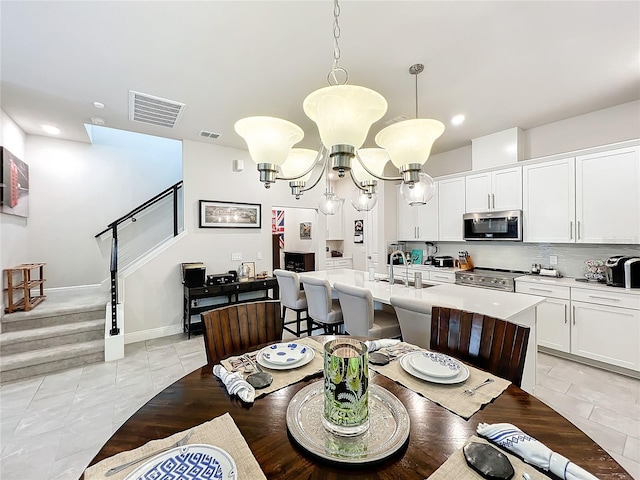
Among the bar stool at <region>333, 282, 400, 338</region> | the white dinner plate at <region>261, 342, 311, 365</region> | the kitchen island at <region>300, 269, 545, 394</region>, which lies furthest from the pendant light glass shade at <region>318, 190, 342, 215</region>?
the white dinner plate at <region>261, 342, 311, 365</region>

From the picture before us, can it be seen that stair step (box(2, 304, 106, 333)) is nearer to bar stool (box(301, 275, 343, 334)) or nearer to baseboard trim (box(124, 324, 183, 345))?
baseboard trim (box(124, 324, 183, 345))

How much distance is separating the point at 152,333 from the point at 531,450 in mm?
4439

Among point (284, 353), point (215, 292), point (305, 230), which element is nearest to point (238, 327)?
point (284, 353)

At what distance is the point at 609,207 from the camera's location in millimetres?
3129

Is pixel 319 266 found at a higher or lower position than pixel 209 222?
lower

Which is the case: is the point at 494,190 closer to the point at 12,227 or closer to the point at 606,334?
the point at 606,334

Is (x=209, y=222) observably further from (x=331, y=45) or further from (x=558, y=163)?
(x=558, y=163)

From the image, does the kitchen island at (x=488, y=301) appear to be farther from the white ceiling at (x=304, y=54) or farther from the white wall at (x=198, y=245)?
the white wall at (x=198, y=245)

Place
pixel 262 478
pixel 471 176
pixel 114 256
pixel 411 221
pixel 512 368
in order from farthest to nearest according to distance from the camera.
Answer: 1. pixel 411 221
2. pixel 471 176
3. pixel 114 256
4. pixel 512 368
5. pixel 262 478

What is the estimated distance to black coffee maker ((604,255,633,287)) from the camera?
2955mm

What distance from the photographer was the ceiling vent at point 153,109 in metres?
2.92

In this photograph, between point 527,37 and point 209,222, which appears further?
point 209,222

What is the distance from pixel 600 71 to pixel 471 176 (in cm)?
192

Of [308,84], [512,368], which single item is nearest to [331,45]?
[308,84]
